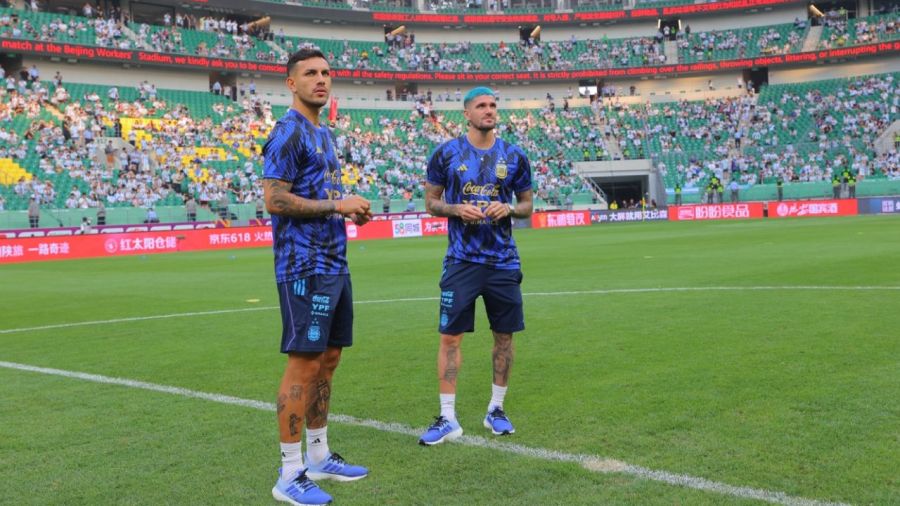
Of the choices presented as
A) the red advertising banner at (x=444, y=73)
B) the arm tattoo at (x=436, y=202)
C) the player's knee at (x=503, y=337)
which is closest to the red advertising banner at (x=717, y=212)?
the red advertising banner at (x=444, y=73)

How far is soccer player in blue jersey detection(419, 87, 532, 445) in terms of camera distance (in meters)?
5.84

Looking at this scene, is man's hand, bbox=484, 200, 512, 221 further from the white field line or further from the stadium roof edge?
the stadium roof edge

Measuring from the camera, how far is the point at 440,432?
17.9 feet

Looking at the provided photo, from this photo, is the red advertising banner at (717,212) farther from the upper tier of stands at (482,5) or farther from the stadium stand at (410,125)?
the upper tier of stands at (482,5)

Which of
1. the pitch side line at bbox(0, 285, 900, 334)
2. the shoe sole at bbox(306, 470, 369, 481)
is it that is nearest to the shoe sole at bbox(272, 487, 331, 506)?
the shoe sole at bbox(306, 470, 369, 481)

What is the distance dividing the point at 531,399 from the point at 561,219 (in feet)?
140

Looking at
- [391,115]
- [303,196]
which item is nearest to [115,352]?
[303,196]

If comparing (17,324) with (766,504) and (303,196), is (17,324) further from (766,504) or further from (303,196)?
(766,504)

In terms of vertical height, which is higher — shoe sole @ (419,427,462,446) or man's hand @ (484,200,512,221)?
man's hand @ (484,200,512,221)

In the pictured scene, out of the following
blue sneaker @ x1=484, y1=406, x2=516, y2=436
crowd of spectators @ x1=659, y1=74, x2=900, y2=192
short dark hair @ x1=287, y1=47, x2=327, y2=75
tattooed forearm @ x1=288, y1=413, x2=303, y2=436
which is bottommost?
blue sneaker @ x1=484, y1=406, x2=516, y2=436

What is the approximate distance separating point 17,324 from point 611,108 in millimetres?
59917

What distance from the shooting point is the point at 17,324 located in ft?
41.6

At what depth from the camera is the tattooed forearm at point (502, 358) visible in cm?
595

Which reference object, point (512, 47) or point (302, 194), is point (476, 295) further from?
point (512, 47)
